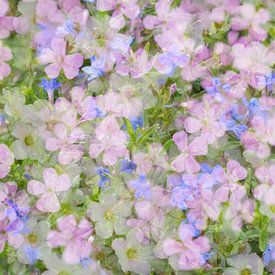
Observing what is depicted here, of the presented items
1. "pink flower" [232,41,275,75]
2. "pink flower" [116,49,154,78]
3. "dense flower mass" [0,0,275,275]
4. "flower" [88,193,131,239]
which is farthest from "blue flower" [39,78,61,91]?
"pink flower" [232,41,275,75]

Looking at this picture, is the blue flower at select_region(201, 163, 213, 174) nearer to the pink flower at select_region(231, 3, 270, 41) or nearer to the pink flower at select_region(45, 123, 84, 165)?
the pink flower at select_region(45, 123, 84, 165)

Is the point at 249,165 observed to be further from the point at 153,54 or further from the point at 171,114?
the point at 153,54

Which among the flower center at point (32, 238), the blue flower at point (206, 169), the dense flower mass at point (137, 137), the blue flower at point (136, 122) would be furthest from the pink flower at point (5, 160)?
the blue flower at point (206, 169)

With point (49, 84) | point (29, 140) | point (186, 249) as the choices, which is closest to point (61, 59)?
point (49, 84)

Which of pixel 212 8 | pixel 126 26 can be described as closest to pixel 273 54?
pixel 212 8

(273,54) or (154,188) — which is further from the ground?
(273,54)

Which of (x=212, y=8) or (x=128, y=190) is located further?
(x=212, y=8)
